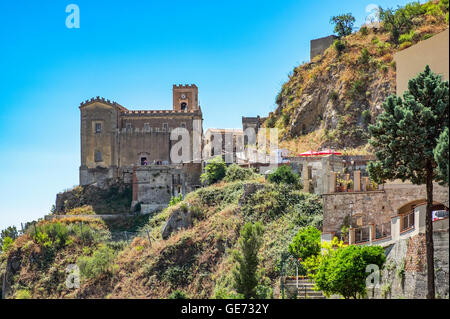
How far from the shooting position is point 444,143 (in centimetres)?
1664

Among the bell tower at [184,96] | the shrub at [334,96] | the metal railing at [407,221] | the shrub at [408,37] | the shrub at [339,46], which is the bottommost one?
the metal railing at [407,221]

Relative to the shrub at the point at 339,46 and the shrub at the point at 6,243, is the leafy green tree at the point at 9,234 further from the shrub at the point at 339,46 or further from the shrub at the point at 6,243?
the shrub at the point at 339,46

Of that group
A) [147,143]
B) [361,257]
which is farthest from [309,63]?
[361,257]

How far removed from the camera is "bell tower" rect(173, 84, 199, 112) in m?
54.2

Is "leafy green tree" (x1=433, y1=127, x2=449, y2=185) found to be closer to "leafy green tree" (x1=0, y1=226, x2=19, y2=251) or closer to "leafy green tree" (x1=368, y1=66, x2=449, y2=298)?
"leafy green tree" (x1=368, y1=66, x2=449, y2=298)

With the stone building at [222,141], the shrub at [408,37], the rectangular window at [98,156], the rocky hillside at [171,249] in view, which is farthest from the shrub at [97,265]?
the shrub at [408,37]

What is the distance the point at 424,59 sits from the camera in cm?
2014

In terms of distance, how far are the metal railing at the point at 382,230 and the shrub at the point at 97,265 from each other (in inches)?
598

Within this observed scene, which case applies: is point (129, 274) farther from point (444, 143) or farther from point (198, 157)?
point (444, 143)

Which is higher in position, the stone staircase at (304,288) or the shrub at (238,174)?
the shrub at (238,174)

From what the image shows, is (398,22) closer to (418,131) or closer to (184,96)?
(184,96)

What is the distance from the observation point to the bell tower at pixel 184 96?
5425cm

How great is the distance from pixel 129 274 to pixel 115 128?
18325mm
